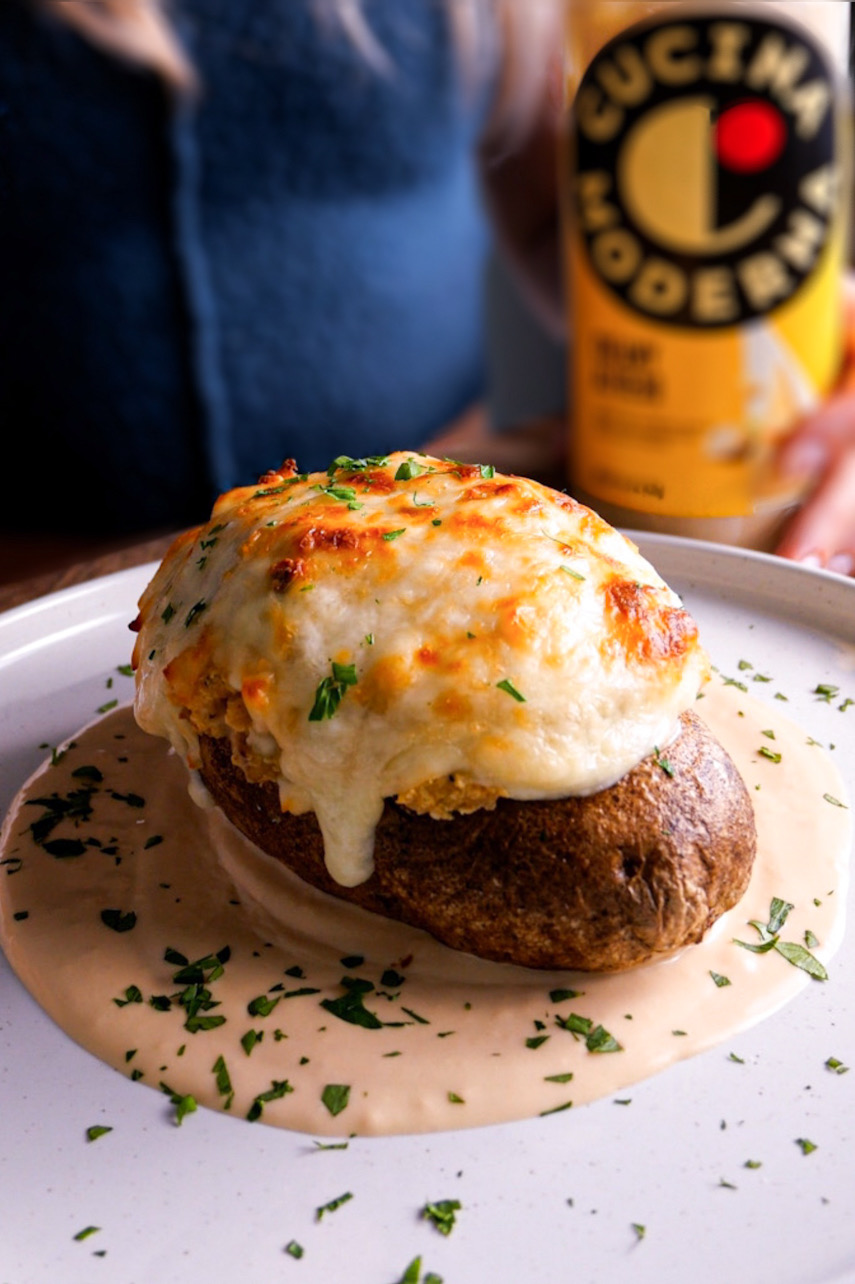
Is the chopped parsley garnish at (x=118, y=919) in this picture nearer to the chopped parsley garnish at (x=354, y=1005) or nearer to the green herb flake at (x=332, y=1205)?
the chopped parsley garnish at (x=354, y=1005)

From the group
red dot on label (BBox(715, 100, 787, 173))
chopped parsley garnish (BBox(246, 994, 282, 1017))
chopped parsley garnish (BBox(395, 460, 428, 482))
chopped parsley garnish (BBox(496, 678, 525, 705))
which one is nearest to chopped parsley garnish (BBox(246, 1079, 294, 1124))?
chopped parsley garnish (BBox(246, 994, 282, 1017))

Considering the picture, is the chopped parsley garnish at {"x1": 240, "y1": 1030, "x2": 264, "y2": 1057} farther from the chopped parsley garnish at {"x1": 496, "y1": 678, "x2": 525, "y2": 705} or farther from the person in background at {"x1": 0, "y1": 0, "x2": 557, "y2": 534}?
the person in background at {"x1": 0, "y1": 0, "x2": 557, "y2": 534}

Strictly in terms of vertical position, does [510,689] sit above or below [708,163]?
below

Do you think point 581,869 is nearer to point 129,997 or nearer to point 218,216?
point 129,997

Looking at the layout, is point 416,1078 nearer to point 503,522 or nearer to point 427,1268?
point 427,1268

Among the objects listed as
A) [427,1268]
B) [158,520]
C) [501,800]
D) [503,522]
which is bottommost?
[158,520]

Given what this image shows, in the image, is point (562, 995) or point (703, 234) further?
point (703, 234)

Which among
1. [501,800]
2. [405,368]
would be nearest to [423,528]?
[501,800]

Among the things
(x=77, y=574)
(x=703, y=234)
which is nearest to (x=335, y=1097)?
(x=703, y=234)
